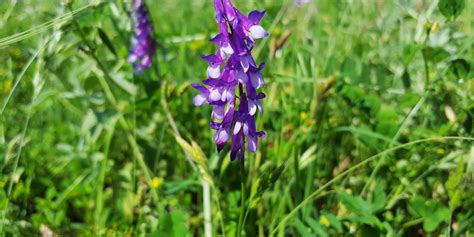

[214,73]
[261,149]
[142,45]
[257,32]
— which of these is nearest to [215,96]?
[214,73]

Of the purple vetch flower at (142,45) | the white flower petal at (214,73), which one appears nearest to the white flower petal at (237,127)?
the white flower petal at (214,73)

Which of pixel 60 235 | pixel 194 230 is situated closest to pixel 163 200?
pixel 194 230

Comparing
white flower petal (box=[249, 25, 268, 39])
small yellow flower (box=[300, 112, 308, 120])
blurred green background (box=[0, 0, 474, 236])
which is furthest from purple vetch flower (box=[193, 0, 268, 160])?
small yellow flower (box=[300, 112, 308, 120])

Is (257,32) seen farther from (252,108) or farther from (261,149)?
(261,149)

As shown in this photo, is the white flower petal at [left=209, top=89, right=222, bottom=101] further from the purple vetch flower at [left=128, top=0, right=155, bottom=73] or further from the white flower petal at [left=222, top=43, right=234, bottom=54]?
the purple vetch flower at [left=128, top=0, right=155, bottom=73]

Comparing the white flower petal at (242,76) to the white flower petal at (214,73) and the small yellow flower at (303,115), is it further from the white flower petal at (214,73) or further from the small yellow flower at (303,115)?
the small yellow flower at (303,115)

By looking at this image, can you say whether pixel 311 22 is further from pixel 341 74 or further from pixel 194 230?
pixel 194 230
